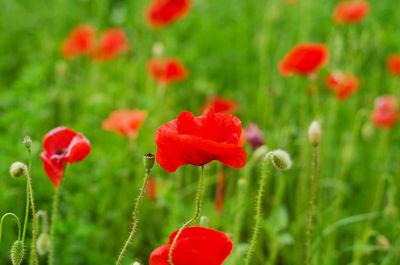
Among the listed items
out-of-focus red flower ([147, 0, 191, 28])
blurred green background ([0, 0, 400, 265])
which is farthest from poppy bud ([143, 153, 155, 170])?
out-of-focus red flower ([147, 0, 191, 28])

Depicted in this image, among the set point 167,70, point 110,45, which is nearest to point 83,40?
point 110,45

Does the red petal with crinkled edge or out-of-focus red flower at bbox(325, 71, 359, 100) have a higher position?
out-of-focus red flower at bbox(325, 71, 359, 100)

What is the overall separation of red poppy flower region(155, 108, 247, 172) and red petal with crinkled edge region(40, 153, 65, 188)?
33 centimetres

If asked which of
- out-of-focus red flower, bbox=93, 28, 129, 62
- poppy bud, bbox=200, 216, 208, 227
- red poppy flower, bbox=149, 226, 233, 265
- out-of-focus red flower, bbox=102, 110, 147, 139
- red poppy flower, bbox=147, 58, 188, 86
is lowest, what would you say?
red poppy flower, bbox=149, 226, 233, 265

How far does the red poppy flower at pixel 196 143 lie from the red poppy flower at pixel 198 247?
0.49ft

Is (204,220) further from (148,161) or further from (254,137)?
(254,137)

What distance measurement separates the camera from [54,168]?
3.96 ft

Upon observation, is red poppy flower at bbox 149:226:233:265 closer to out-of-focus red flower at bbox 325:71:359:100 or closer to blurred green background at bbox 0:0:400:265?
blurred green background at bbox 0:0:400:265

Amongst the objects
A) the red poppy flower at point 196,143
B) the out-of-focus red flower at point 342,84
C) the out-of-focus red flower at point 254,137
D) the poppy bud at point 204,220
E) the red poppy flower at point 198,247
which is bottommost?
the red poppy flower at point 198,247

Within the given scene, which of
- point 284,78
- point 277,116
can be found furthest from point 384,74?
point 277,116

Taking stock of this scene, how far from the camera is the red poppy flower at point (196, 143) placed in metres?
0.96

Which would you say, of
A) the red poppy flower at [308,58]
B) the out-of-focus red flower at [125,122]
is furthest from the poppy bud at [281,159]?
the red poppy flower at [308,58]

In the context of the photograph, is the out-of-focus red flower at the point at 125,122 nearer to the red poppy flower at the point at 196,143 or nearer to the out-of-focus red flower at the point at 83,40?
the red poppy flower at the point at 196,143

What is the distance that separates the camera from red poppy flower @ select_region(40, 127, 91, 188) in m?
1.18
